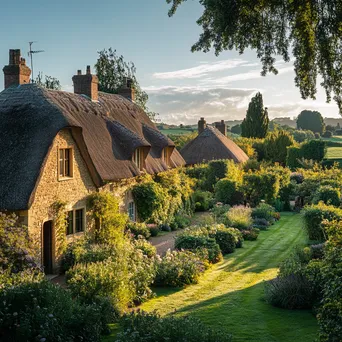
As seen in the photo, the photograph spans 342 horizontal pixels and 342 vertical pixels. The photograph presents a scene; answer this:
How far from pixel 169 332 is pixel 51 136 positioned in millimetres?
10623

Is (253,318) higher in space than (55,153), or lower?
lower

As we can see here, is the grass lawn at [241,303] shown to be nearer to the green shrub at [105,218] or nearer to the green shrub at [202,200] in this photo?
the green shrub at [105,218]

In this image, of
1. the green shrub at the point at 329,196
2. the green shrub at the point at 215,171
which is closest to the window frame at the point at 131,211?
the green shrub at the point at 329,196

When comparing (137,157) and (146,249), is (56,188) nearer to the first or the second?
(146,249)

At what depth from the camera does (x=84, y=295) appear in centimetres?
1308

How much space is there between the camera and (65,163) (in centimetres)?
1894

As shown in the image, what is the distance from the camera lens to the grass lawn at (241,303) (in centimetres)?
1163

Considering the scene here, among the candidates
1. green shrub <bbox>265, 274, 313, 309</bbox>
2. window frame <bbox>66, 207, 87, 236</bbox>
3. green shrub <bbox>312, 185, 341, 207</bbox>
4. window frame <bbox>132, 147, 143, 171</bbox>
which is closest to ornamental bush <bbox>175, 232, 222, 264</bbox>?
window frame <bbox>66, 207, 87, 236</bbox>

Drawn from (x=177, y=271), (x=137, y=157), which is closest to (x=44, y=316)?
(x=177, y=271)

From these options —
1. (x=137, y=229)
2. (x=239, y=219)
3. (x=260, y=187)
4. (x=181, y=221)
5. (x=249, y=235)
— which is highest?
(x=260, y=187)

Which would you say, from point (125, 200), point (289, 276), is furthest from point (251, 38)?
point (125, 200)

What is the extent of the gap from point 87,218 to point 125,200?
395 cm

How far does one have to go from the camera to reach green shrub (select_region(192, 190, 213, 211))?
3469cm

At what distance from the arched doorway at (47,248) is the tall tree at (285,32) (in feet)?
30.7
